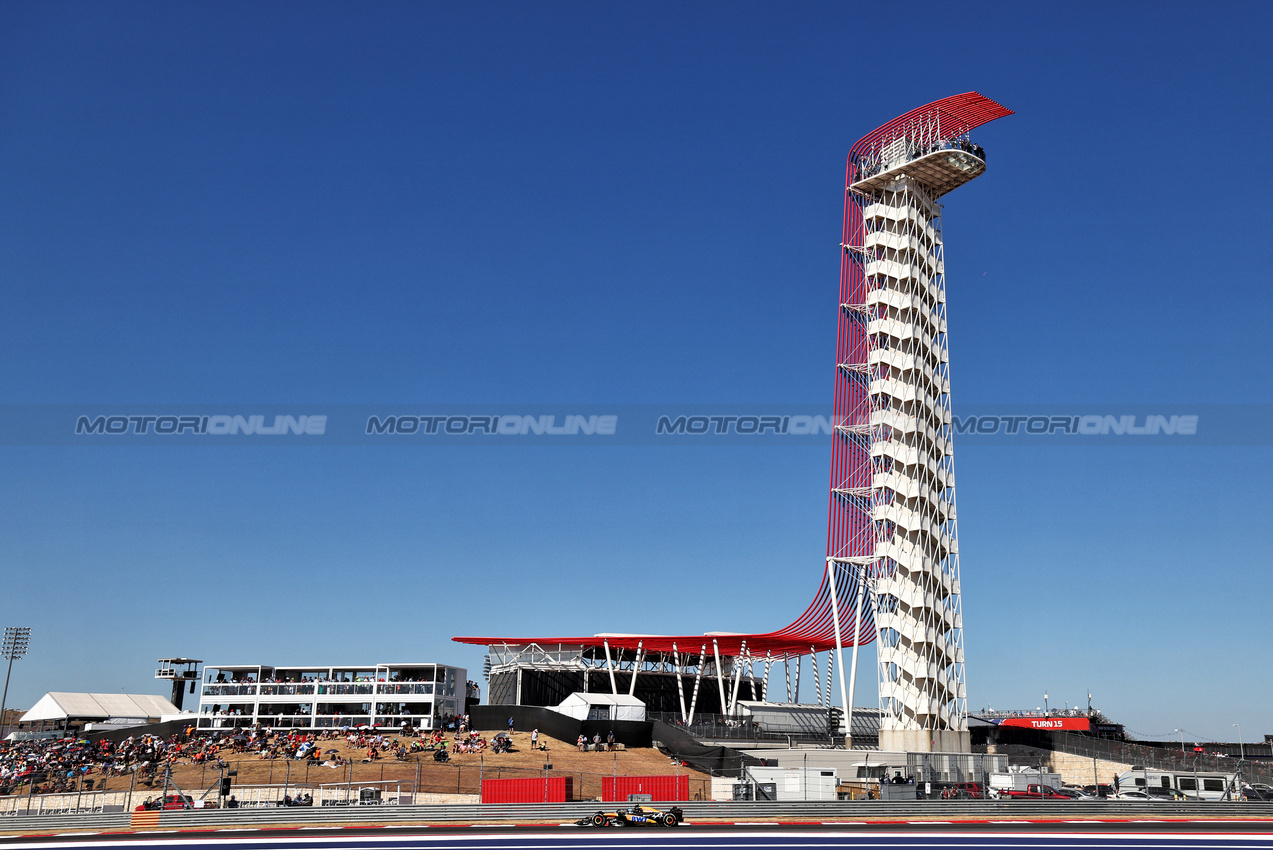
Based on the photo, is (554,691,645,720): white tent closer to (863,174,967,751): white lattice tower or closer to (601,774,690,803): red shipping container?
(863,174,967,751): white lattice tower

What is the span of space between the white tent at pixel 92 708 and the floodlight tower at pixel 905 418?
9195 cm

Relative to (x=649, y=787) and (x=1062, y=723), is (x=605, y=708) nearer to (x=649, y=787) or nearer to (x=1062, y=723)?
(x=649, y=787)

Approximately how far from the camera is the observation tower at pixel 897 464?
233ft

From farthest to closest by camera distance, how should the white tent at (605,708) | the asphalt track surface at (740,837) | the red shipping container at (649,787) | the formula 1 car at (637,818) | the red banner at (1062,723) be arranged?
1. the red banner at (1062,723)
2. the white tent at (605,708)
3. the red shipping container at (649,787)
4. the formula 1 car at (637,818)
5. the asphalt track surface at (740,837)

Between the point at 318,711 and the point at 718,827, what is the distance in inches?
3009

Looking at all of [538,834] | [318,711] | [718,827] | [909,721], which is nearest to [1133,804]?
[718,827]

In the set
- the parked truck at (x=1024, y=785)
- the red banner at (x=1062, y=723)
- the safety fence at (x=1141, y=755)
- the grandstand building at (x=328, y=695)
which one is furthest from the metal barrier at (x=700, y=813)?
the red banner at (x=1062, y=723)

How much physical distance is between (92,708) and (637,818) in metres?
107

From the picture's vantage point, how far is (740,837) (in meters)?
34.8

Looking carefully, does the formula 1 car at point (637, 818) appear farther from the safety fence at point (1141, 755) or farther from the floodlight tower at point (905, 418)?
the floodlight tower at point (905, 418)

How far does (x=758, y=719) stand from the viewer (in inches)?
2943

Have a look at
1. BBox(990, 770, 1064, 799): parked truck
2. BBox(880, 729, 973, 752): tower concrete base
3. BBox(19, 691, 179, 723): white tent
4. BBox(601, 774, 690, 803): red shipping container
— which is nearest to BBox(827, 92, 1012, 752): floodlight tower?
BBox(880, 729, 973, 752): tower concrete base

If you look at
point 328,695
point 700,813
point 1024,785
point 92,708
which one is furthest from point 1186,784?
point 92,708

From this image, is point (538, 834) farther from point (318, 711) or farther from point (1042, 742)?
point (318, 711)
